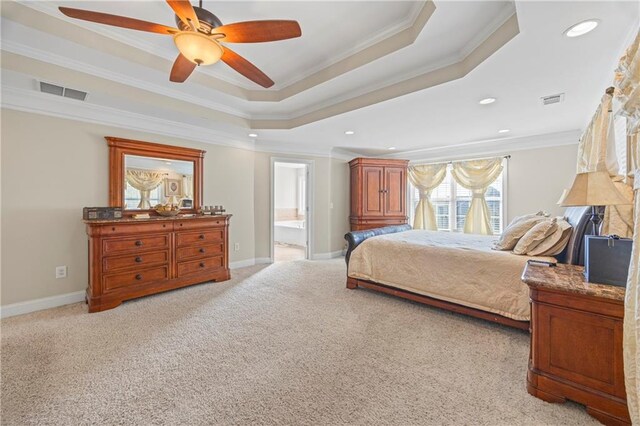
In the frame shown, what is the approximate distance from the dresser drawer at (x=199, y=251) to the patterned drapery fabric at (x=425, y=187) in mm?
4252

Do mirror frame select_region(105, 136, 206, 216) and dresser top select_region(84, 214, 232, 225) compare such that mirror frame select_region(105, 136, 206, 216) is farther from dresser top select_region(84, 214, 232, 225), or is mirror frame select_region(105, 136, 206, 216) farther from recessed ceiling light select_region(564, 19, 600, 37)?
recessed ceiling light select_region(564, 19, 600, 37)

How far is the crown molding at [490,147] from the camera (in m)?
4.18

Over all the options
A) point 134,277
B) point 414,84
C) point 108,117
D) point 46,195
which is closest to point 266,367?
point 134,277

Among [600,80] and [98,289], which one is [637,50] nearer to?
[600,80]

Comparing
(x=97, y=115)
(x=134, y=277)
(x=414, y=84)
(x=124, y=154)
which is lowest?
(x=134, y=277)

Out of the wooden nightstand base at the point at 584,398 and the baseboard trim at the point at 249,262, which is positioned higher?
the baseboard trim at the point at 249,262

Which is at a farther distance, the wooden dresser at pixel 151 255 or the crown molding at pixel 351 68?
the wooden dresser at pixel 151 255

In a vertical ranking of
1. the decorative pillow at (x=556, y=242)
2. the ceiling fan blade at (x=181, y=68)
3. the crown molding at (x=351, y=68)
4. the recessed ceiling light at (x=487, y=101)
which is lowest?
the decorative pillow at (x=556, y=242)

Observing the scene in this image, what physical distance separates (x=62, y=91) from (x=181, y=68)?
5.32 feet

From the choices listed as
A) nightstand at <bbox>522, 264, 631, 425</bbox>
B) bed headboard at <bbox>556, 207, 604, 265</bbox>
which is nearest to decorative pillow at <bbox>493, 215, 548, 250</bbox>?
bed headboard at <bbox>556, 207, 604, 265</bbox>

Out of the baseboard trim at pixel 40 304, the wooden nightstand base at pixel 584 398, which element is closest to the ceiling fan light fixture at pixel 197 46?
the wooden nightstand base at pixel 584 398

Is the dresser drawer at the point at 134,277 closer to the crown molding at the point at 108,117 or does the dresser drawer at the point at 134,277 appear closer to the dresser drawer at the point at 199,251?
the dresser drawer at the point at 199,251

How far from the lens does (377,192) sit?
5.51 metres

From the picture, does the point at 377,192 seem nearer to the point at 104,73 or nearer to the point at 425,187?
the point at 425,187
